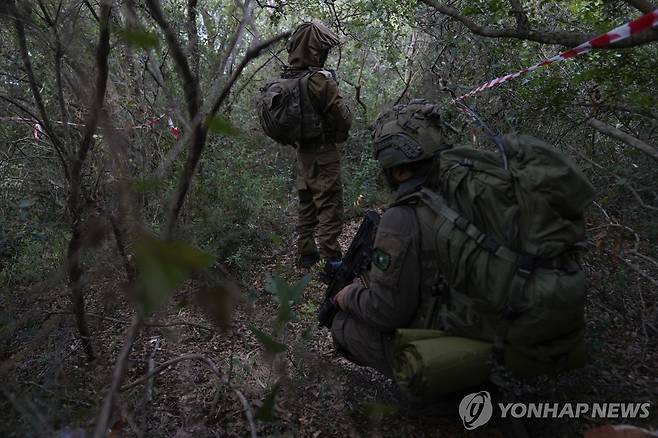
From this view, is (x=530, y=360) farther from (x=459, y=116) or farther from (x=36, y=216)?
(x=36, y=216)

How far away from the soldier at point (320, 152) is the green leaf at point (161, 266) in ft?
11.5

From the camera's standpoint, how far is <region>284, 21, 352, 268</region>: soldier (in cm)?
418

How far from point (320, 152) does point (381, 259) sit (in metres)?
2.40

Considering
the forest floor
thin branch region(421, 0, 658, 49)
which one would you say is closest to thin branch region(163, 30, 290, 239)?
the forest floor

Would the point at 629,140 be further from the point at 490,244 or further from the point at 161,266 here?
the point at 161,266

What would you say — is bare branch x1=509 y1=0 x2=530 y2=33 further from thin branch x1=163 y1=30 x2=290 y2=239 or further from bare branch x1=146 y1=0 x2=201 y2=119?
bare branch x1=146 y1=0 x2=201 y2=119

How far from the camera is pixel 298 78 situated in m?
4.20

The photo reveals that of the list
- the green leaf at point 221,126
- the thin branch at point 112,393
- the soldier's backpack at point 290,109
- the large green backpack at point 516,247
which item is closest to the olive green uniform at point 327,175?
the soldier's backpack at point 290,109

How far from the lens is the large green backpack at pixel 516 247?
5.90ft

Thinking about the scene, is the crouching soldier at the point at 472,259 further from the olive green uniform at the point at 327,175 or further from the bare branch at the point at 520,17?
the olive green uniform at the point at 327,175

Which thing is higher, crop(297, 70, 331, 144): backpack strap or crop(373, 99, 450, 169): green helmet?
crop(297, 70, 331, 144): backpack strap

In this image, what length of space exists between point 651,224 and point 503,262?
5.68ft

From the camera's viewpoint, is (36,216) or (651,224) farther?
(36,216)

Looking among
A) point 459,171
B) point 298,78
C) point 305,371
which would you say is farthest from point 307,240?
point 459,171
